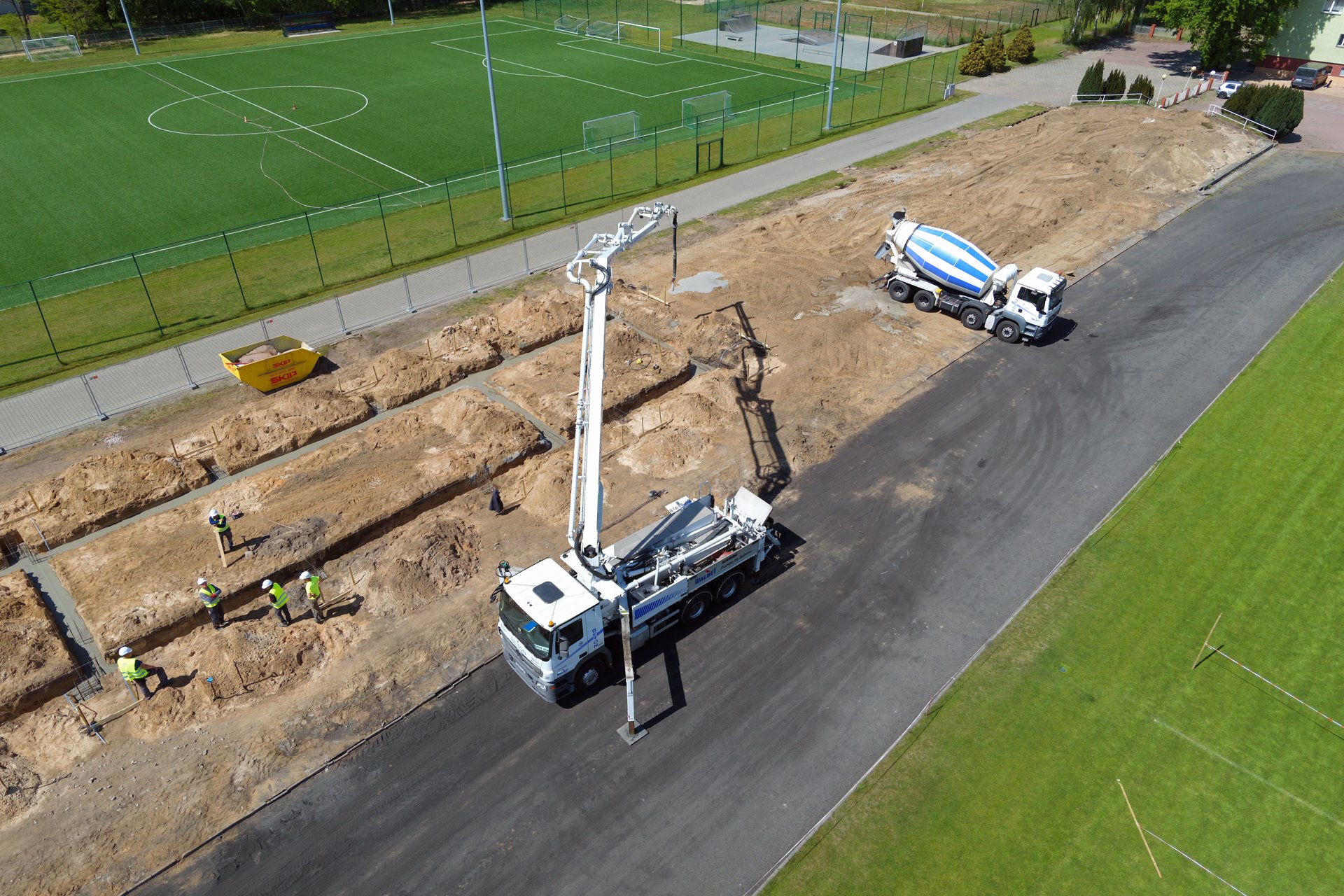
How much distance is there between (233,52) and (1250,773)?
87163 mm

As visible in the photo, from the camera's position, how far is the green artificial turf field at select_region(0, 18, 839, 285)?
1608 inches

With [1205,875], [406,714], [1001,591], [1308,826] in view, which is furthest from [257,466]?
[1308,826]

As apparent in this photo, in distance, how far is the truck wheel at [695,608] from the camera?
19016mm

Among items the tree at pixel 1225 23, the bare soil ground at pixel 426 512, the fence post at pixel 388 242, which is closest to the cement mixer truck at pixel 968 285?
the bare soil ground at pixel 426 512

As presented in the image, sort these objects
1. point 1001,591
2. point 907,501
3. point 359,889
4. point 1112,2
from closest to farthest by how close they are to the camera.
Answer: point 359,889, point 1001,591, point 907,501, point 1112,2

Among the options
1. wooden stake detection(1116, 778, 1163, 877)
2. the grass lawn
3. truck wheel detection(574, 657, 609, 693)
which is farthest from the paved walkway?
wooden stake detection(1116, 778, 1163, 877)

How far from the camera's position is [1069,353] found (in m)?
30.0

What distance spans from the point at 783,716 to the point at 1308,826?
10.1 m

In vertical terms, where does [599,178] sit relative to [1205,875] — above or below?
above

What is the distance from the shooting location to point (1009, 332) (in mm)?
30562

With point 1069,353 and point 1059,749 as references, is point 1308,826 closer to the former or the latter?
point 1059,749

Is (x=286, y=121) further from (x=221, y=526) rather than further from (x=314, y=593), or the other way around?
(x=314, y=593)

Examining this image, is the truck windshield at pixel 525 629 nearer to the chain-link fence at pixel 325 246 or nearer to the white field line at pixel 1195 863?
the white field line at pixel 1195 863

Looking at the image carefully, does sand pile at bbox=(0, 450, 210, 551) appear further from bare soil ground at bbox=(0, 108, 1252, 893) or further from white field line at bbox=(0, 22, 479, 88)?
white field line at bbox=(0, 22, 479, 88)
